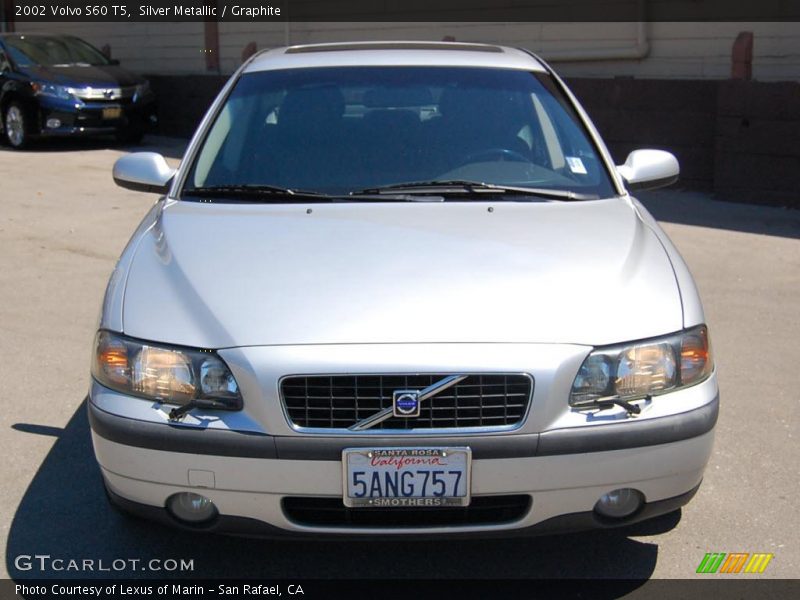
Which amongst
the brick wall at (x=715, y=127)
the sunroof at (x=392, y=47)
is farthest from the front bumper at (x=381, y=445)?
the brick wall at (x=715, y=127)

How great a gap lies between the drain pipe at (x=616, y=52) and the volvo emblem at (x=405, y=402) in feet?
31.0

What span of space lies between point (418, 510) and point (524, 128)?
1995 mm

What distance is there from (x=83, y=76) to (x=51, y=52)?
1.16 metres

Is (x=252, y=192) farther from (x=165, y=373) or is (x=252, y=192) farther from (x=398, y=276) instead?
(x=165, y=373)

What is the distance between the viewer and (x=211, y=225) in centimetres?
384

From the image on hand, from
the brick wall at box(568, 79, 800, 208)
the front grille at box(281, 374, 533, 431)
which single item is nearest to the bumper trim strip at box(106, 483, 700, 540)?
the front grille at box(281, 374, 533, 431)

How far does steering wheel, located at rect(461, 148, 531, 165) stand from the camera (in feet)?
14.2

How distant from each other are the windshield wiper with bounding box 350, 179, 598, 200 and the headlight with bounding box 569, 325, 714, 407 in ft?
3.32

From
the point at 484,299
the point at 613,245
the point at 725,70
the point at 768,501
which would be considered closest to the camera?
the point at 484,299

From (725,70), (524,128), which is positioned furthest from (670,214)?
(524,128)

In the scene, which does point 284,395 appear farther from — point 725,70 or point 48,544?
point 725,70

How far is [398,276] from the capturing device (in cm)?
334
